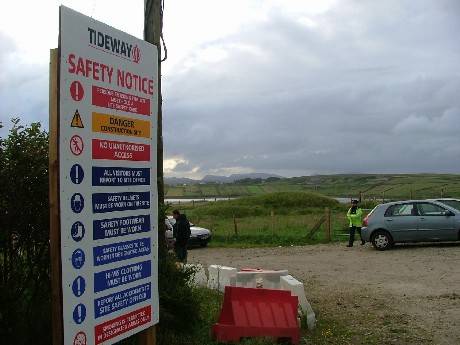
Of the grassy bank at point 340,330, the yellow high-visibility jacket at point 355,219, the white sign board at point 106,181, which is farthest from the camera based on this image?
the yellow high-visibility jacket at point 355,219

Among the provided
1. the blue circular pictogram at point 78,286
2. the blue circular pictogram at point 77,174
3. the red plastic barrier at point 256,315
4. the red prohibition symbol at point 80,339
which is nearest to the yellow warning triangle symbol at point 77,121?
the blue circular pictogram at point 77,174

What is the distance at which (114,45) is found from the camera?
4.20 meters

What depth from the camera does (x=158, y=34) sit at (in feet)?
20.4

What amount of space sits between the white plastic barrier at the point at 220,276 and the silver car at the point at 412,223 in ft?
29.0

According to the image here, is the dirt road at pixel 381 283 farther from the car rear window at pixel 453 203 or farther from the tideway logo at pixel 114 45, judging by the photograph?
the tideway logo at pixel 114 45

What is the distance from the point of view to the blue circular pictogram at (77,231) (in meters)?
3.75

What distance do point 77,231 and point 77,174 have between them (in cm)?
38

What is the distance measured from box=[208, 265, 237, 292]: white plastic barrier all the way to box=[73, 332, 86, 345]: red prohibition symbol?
5976mm

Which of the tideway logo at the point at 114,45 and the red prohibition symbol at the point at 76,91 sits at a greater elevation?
the tideway logo at the point at 114,45

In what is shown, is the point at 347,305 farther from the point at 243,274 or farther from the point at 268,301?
the point at 268,301

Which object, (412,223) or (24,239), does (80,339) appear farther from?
(412,223)

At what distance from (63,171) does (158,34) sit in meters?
2.94

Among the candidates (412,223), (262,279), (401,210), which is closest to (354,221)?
(401,210)

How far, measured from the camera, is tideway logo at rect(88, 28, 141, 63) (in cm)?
398
